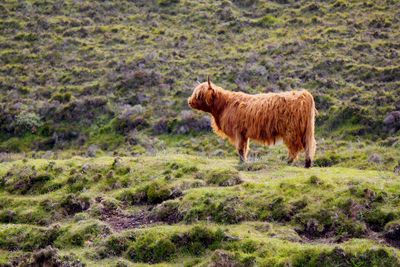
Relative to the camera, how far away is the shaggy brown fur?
1338 centimetres

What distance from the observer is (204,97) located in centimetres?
1555

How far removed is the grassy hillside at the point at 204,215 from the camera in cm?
986

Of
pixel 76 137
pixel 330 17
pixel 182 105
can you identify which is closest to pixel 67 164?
pixel 76 137

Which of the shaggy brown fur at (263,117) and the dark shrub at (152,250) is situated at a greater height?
the shaggy brown fur at (263,117)

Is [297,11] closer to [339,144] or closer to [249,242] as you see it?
[339,144]

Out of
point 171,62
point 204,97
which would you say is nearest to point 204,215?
point 204,97

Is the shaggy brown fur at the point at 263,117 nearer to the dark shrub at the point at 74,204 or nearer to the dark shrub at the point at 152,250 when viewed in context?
the dark shrub at the point at 74,204

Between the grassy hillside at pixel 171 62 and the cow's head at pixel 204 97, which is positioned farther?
the grassy hillside at pixel 171 62

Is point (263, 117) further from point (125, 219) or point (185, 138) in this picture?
point (185, 138)

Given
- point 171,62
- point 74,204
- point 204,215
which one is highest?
point 171,62

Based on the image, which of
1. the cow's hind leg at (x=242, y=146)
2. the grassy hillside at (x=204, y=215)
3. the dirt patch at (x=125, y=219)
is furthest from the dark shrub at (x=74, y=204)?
the cow's hind leg at (x=242, y=146)

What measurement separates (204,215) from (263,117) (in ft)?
11.9

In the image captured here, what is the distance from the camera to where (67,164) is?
1542 centimetres

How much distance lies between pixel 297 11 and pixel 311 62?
835cm
